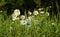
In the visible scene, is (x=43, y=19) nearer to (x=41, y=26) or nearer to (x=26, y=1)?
(x=41, y=26)

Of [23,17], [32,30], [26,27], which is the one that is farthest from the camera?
[23,17]

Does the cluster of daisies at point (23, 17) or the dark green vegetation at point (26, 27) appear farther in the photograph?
the cluster of daisies at point (23, 17)

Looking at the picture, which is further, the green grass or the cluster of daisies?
the cluster of daisies

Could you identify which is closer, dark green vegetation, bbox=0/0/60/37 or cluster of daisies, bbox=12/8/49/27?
dark green vegetation, bbox=0/0/60/37

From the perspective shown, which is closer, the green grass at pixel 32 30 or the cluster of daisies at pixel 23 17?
the green grass at pixel 32 30

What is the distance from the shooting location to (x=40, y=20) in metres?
4.94

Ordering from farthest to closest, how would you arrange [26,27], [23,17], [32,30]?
[23,17]
[26,27]
[32,30]

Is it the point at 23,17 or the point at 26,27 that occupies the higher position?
the point at 23,17

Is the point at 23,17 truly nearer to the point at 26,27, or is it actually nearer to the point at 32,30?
the point at 26,27

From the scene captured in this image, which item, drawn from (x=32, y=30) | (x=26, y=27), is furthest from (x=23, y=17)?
(x=32, y=30)

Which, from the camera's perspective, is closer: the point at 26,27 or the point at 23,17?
the point at 26,27

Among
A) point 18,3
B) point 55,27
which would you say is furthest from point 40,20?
point 18,3

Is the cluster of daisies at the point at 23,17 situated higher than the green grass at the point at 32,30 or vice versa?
the cluster of daisies at the point at 23,17

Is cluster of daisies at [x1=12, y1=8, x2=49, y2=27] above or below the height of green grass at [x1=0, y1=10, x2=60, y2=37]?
above
